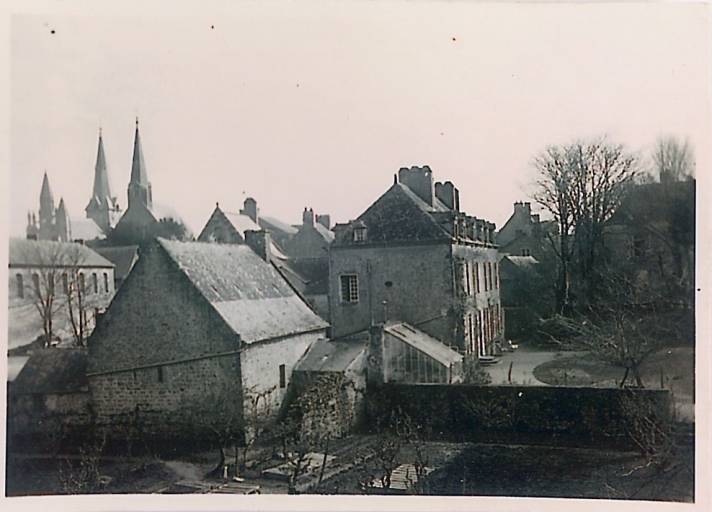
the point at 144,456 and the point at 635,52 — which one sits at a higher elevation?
the point at 635,52

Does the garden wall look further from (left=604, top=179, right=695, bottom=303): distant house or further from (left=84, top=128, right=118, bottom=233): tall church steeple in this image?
(left=84, top=128, right=118, bottom=233): tall church steeple

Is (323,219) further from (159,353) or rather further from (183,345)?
(159,353)

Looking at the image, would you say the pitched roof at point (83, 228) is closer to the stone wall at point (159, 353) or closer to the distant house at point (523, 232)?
the stone wall at point (159, 353)

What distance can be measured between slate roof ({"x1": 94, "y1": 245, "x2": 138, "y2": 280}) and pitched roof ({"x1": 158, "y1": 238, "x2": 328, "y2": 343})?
0.51ft

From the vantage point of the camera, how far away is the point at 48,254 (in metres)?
2.76

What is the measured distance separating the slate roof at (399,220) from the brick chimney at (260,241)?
0.30 m

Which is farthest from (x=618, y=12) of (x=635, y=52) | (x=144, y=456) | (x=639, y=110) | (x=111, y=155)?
(x=144, y=456)

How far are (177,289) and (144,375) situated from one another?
1.31 ft

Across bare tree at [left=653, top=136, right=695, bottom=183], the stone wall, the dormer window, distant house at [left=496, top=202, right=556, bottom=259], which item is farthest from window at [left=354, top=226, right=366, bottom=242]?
bare tree at [left=653, top=136, right=695, bottom=183]

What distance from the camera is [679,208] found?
2654mm

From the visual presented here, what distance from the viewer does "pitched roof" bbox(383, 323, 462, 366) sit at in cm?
292

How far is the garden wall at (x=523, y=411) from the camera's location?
9.07ft

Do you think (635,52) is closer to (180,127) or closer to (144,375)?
(180,127)

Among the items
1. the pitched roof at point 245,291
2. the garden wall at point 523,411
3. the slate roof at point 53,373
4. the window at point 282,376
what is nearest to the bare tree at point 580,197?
the garden wall at point 523,411
